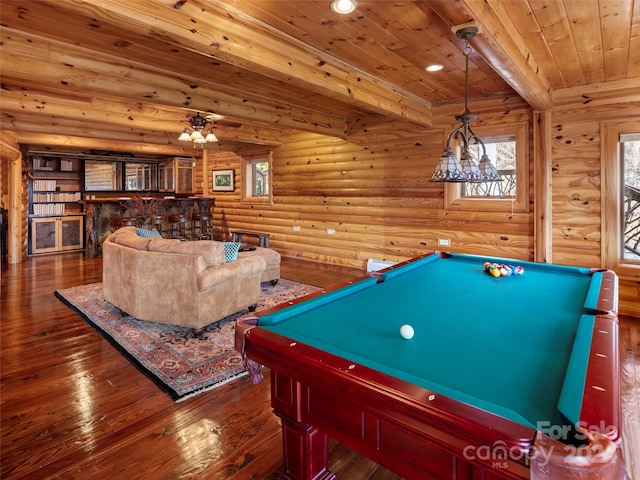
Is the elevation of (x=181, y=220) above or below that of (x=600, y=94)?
below

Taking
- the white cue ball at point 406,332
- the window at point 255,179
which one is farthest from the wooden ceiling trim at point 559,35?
the window at point 255,179

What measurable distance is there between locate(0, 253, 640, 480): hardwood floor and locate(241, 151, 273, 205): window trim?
539 cm

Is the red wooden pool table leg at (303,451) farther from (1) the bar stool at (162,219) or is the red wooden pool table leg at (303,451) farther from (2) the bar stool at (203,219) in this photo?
(2) the bar stool at (203,219)

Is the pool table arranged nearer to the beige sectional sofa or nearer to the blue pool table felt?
the blue pool table felt

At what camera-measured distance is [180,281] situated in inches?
141

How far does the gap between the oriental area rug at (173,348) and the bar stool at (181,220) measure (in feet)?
14.9

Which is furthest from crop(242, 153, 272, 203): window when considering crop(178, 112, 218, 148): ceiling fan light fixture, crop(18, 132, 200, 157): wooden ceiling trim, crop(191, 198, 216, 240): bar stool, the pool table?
the pool table

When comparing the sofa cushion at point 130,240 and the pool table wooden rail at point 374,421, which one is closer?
the pool table wooden rail at point 374,421

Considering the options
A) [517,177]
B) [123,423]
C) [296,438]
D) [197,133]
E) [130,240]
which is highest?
[197,133]

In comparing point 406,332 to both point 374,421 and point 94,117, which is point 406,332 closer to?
point 374,421

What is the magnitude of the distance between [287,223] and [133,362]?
206 inches

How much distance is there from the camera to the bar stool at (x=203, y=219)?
31.3 ft

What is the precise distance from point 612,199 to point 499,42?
9.43 feet

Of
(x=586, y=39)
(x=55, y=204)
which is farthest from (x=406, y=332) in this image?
(x=55, y=204)
